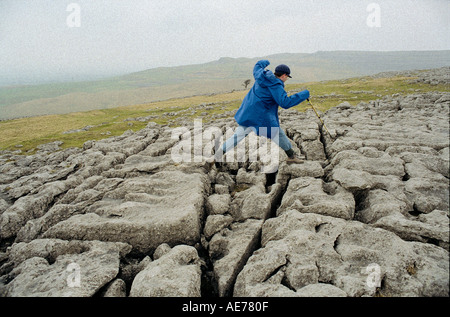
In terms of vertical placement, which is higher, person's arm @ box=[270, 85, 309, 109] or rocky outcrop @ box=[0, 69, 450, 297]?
person's arm @ box=[270, 85, 309, 109]

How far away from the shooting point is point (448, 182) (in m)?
9.66

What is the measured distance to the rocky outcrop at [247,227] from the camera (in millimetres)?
6805

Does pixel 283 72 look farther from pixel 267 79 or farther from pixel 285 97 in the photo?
pixel 285 97

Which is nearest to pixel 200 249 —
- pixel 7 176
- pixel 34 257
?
pixel 34 257

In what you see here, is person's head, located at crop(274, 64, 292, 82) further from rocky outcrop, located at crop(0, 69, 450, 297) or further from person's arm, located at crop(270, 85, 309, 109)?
rocky outcrop, located at crop(0, 69, 450, 297)

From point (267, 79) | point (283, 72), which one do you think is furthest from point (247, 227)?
point (283, 72)

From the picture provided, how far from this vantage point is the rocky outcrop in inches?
268
